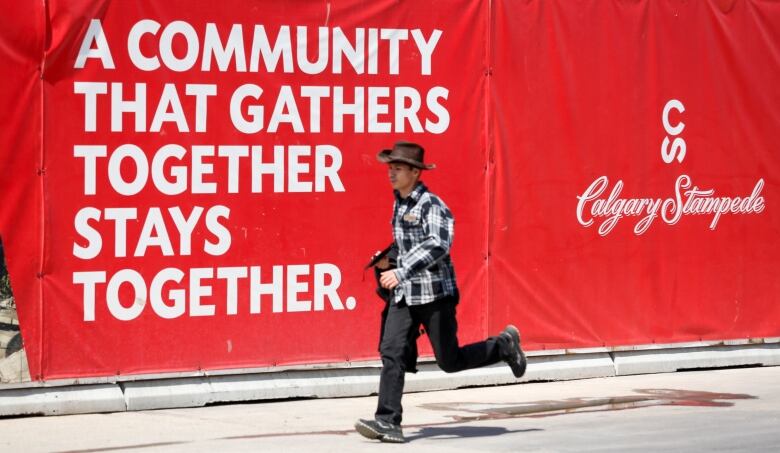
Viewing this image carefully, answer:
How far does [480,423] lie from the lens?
10.2 meters

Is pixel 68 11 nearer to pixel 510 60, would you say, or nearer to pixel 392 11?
pixel 392 11

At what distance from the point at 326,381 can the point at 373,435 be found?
86.8 inches

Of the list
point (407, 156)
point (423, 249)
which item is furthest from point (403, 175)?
point (423, 249)

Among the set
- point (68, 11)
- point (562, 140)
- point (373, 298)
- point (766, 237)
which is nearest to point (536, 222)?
point (562, 140)

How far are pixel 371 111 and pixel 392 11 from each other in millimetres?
752

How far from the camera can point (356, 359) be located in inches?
450

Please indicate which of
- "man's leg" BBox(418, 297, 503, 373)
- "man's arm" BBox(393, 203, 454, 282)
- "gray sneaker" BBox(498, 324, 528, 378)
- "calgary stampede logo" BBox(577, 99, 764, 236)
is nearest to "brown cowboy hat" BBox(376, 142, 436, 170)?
"man's arm" BBox(393, 203, 454, 282)

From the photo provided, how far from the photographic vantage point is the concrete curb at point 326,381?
1031 cm

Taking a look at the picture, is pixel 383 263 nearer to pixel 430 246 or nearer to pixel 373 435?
pixel 430 246

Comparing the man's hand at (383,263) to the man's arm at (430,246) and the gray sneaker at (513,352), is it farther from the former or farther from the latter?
the gray sneaker at (513,352)

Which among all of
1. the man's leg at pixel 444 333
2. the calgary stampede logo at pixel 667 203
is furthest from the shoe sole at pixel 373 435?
the calgary stampede logo at pixel 667 203

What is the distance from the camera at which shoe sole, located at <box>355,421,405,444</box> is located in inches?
359

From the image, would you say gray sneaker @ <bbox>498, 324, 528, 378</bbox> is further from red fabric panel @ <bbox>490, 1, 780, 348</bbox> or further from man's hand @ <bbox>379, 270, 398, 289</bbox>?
red fabric panel @ <bbox>490, 1, 780, 348</bbox>

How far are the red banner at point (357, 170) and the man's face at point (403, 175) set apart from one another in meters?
1.85
